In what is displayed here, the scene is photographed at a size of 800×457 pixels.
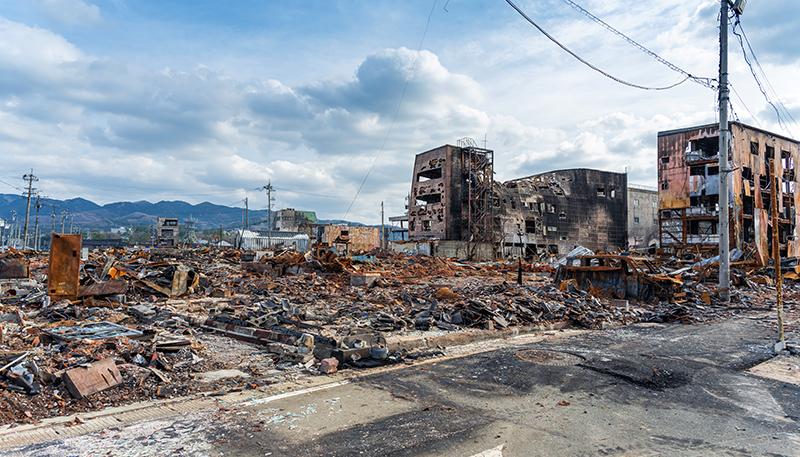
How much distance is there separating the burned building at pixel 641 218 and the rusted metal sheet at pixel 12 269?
63.2 metres

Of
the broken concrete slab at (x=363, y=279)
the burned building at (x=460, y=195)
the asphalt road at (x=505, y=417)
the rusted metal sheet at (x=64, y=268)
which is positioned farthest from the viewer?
the burned building at (x=460, y=195)

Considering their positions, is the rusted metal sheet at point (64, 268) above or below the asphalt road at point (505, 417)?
above

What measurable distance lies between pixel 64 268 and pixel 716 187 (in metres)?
46.1

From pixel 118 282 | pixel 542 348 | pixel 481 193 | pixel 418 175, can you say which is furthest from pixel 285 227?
pixel 542 348

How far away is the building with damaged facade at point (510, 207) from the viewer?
162 feet

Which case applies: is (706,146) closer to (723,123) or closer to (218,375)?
(723,123)

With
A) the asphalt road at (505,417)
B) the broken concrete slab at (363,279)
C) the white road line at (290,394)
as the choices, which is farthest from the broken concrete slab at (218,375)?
the broken concrete slab at (363,279)

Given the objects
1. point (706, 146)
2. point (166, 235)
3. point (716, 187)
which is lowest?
point (166, 235)

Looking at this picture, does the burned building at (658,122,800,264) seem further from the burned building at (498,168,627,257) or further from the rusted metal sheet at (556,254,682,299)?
the rusted metal sheet at (556,254,682,299)

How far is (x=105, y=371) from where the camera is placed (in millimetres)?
5727

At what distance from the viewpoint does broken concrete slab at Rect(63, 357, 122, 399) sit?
5.32 m

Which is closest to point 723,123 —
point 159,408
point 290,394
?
point 290,394

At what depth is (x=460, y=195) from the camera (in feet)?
163

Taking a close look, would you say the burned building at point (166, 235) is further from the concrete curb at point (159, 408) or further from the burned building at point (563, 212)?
the concrete curb at point (159, 408)
